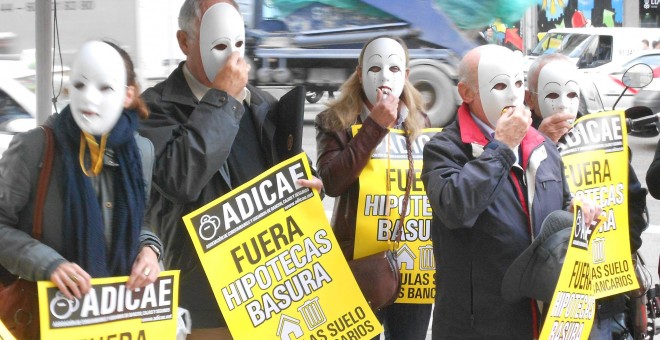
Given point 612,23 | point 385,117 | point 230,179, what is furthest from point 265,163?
point 612,23

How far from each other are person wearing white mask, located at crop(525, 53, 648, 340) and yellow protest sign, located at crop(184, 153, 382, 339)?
0.97 metres

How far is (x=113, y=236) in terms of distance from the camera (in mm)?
3037

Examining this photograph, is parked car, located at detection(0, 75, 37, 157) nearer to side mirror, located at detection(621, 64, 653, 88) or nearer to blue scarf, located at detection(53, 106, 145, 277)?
side mirror, located at detection(621, 64, 653, 88)

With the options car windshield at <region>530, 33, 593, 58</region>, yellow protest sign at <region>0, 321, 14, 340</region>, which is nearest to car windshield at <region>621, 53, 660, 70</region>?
car windshield at <region>530, 33, 593, 58</region>

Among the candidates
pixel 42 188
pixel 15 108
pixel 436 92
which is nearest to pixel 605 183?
pixel 42 188

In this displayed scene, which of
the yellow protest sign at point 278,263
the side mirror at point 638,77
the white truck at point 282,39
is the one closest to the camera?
the yellow protest sign at point 278,263

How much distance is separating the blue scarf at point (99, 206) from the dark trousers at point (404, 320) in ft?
5.02

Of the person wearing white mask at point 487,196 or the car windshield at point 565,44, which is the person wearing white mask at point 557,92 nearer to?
the person wearing white mask at point 487,196

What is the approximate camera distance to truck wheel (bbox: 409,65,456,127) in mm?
12266

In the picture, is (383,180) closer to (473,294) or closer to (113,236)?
(473,294)

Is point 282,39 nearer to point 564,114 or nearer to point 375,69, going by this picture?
point 375,69

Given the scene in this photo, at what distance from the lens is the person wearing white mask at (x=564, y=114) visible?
4059 millimetres

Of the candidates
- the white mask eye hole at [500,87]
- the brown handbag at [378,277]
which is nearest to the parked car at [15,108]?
the brown handbag at [378,277]

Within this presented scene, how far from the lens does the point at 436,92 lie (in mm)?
13539
